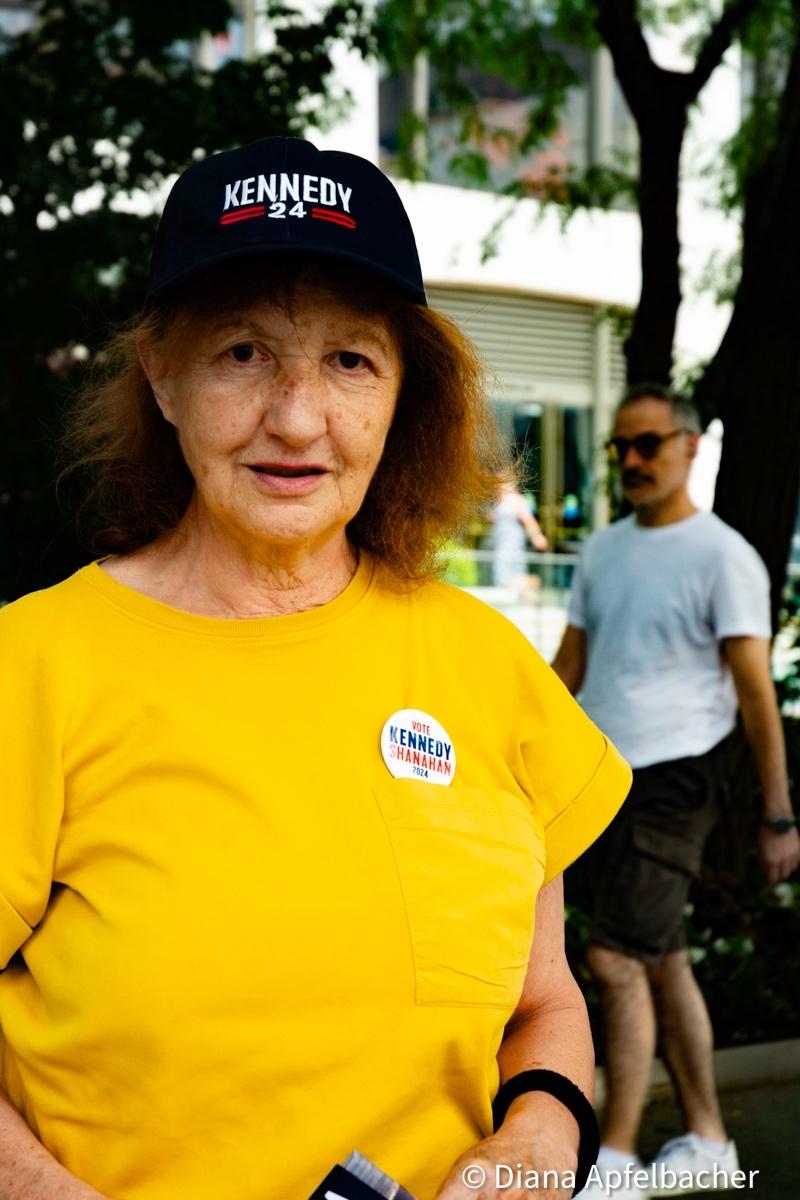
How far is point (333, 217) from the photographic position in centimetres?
183

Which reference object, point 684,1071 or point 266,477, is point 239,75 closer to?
point 684,1071

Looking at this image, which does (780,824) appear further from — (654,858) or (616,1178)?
(616,1178)

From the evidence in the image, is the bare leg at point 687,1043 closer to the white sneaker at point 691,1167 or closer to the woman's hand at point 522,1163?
the white sneaker at point 691,1167

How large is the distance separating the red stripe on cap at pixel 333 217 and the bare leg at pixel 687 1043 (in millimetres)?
3417

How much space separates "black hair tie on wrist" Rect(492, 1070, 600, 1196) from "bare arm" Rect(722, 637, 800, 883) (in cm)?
283

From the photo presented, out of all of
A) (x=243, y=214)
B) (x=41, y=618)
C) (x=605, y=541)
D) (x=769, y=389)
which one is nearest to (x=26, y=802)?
(x=41, y=618)

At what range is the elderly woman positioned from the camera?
5.57 ft

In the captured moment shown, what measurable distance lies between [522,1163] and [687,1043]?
123 inches

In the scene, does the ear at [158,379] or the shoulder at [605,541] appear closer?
the ear at [158,379]

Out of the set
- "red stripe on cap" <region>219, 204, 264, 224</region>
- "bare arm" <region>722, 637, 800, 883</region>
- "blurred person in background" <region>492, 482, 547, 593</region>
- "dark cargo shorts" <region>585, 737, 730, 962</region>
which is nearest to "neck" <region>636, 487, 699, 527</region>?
"bare arm" <region>722, 637, 800, 883</region>

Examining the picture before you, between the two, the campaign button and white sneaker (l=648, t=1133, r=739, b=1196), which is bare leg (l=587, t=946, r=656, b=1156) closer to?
white sneaker (l=648, t=1133, r=739, b=1196)

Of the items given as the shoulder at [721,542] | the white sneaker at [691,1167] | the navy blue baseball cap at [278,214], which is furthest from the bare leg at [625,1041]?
the navy blue baseball cap at [278,214]

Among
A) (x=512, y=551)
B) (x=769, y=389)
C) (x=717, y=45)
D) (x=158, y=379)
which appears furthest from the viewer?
(x=512, y=551)

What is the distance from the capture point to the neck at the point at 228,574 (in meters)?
1.91
